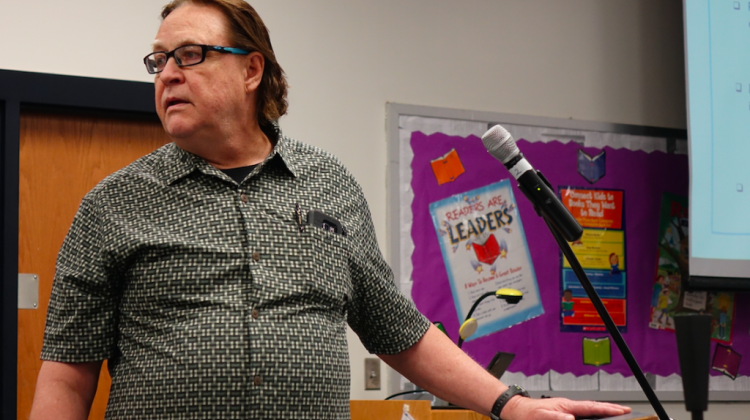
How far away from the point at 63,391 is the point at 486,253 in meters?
2.00

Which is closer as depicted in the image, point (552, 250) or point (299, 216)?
point (299, 216)

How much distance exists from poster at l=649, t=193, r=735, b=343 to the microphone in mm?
2289

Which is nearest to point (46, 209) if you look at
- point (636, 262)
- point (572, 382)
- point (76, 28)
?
point (76, 28)

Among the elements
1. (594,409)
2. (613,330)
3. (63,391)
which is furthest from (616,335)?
(63,391)

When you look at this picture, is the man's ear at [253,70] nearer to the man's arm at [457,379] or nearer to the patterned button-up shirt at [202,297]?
the patterned button-up shirt at [202,297]

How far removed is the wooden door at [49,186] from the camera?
2.42 metres

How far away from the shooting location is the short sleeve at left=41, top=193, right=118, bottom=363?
1.20 meters

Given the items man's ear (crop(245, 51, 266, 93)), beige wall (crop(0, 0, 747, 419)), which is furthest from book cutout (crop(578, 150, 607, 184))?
man's ear (crop(245, 51, 266, 93))

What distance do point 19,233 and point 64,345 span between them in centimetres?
140

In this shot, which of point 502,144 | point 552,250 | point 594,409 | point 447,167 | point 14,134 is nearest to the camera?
→ point 594,409

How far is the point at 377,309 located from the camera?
1388 mm

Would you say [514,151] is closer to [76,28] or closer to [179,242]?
[179,242]

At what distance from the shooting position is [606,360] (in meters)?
3.10

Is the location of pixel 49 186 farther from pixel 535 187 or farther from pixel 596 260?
pixel 596 260
